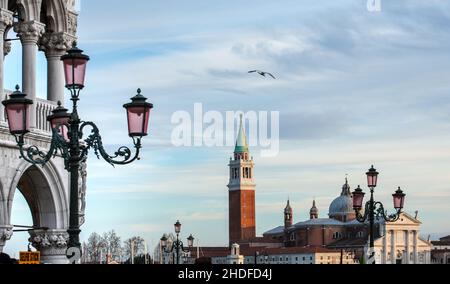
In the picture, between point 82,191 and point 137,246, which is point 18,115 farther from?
point 137,246

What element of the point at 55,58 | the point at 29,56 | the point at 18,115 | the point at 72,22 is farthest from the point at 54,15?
the point at 18,115

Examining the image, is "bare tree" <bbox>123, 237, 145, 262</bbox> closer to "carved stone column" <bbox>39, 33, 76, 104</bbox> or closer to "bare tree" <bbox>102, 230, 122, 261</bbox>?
"bare tree" <bbox>102, 230, 122, 261</bbox>

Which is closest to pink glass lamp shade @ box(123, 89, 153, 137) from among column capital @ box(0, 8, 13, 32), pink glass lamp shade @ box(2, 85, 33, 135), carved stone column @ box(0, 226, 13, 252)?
pink glass lamp shade @ box(2, 85, 33, 135)

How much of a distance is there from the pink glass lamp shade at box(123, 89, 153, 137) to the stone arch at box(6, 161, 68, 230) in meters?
8.05

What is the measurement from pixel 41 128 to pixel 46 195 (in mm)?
1406

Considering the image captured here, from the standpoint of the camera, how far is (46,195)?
77.2 feet

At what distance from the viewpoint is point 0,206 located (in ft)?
71.3

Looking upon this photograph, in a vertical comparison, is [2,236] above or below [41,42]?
below

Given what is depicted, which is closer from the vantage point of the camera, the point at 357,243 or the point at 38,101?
the point at 38,101

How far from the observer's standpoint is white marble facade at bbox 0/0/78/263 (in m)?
21.9
